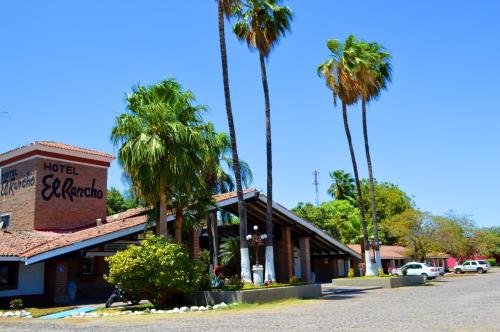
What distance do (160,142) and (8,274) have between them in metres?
10.2

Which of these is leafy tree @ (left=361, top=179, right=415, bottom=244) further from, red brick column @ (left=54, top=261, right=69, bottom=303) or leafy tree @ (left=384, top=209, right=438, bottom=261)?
red brick column @ (left=54, top=261, right=69, bottom=303)

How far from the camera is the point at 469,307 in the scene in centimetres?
1605

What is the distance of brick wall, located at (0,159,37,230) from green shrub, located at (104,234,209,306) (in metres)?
12.4

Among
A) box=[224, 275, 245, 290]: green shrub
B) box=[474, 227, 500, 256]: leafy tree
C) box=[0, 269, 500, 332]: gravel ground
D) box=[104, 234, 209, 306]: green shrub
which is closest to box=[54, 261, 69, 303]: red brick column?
box=[104, 234, 209, 306]: green shrub

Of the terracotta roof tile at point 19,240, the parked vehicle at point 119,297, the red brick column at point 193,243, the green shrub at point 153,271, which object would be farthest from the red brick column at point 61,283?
the red brick column at point 193,243

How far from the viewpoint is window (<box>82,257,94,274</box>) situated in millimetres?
26359

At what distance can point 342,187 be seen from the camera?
70000mm

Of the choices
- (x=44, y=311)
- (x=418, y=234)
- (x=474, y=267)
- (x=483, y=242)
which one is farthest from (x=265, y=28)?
(x=483, y=242)

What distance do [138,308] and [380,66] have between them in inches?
921

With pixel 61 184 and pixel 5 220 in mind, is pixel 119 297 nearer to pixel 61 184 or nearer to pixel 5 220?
pixel 61 184

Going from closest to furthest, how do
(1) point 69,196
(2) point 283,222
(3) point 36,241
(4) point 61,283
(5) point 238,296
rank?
1. (5) point 238,296
2. (4) point 61,283
3. (3) point 36,241
4. (1) point 69,196
5. (2) point 283,222

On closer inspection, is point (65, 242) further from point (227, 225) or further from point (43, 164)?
point (227, 225)

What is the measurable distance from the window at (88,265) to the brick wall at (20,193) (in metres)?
4.47

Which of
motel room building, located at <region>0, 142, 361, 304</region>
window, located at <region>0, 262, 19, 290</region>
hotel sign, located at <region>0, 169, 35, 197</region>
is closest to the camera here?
window, located at <region>0, 262, 19, 290</region>
